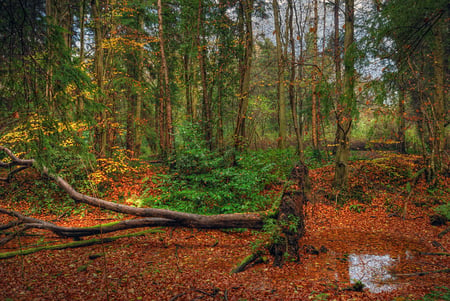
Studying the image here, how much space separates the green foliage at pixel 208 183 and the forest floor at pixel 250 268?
1.07 metres

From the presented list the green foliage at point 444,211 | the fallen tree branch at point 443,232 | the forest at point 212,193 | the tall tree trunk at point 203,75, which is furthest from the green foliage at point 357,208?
the tall tree trunk at point 203,75

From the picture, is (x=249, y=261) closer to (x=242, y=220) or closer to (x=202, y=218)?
(x=242, y=220)

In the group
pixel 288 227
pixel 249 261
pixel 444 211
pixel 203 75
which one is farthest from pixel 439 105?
pixel 249 261

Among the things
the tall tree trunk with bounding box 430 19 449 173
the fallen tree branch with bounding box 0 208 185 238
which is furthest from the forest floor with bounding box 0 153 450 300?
the tall tree trunk with bounding box 430 19 449 173

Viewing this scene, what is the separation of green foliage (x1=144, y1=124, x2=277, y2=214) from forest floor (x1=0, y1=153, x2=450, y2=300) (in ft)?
3.51

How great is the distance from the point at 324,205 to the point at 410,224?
2555mm

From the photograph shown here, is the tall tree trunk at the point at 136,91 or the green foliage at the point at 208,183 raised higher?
the tall tree trunk at the point at 136,91

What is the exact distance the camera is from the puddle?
376 cm

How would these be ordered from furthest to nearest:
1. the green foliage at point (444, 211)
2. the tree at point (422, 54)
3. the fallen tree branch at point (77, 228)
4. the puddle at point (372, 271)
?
the green foliage at point (444, 211) → the fallen tree branch at point (77, 228) → the tree at point (422, 54) → the puddle at point (372, 271)

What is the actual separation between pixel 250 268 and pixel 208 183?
4048 millimetres

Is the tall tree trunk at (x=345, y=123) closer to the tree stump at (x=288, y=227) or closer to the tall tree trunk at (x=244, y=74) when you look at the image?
the tall tree trunk at (x=244, y=74)

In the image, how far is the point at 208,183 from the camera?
828cm

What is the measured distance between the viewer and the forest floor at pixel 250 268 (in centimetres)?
346

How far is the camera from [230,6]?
11.0 m
